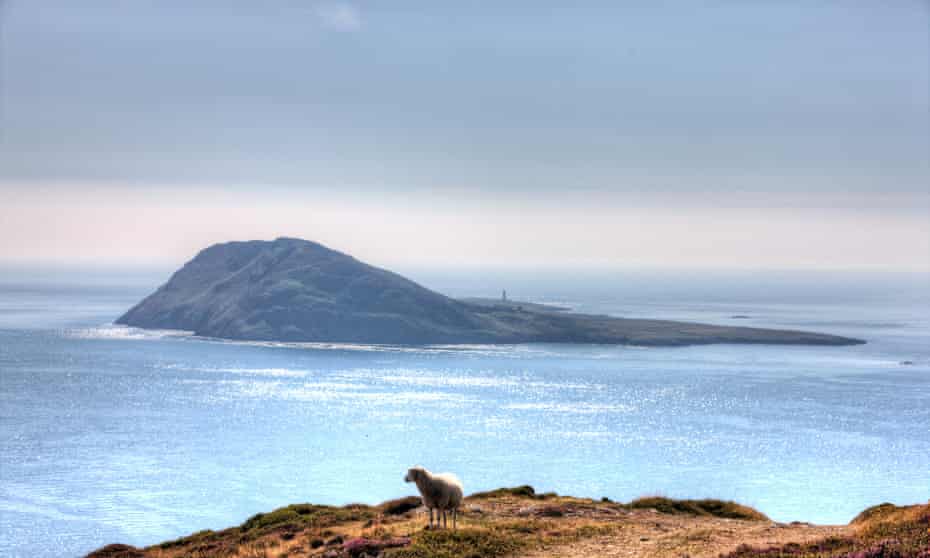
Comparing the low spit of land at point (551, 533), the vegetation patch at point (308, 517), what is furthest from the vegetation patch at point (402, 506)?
the vegetation patch at point (308, 517)

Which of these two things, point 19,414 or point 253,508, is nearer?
point 253,508

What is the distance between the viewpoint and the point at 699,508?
38.2 metres

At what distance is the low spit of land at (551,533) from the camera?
2325cm

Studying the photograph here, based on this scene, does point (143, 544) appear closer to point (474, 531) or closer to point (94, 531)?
point (94, 531)

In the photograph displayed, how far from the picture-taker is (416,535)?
2541 centimetres

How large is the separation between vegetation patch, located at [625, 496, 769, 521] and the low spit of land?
7 centimetres

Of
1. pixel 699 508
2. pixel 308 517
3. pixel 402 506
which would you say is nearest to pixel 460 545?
pixel 402 506

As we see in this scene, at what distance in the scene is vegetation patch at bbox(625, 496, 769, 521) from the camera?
36.8 metres

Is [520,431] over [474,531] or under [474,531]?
under

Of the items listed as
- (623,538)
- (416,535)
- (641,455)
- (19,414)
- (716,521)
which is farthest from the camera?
(19,414)

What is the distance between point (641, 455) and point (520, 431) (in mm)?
24324

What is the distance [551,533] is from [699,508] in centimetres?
1351

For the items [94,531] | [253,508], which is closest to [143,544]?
[94,531]

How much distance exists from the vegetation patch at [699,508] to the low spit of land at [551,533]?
7 centimetres
